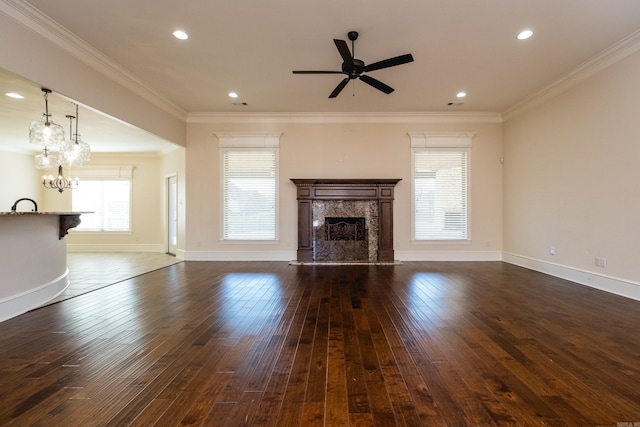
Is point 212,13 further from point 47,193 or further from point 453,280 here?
point 47,193

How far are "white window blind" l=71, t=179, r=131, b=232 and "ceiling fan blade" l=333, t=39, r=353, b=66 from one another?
762 cm

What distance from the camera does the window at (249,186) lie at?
656cm

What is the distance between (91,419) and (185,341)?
3.07 feet

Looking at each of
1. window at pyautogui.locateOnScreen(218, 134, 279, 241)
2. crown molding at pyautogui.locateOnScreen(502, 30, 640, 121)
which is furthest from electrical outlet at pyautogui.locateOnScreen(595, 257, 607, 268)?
window at pyautogui.locateOnScreen(218, 134, 279, 241)

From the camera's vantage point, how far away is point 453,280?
15.1ft

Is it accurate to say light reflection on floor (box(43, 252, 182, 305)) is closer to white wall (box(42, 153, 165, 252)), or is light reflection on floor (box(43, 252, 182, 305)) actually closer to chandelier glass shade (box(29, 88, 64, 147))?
white wall (box(42, 153, 165, 252))

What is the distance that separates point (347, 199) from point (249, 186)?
2.21m

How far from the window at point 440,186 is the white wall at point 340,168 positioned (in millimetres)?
179

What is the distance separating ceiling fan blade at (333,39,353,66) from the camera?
3.07 m

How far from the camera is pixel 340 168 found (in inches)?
259

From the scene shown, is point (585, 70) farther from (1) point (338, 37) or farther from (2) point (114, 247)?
(2) point (114, 247)

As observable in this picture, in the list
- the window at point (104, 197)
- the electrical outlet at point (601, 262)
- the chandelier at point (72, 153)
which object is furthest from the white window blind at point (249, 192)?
the electrical outlet at point (601, 262)

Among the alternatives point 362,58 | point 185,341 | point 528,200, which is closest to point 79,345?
point 185,341

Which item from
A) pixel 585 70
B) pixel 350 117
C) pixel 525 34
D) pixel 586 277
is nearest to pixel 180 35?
pixel 350 117
